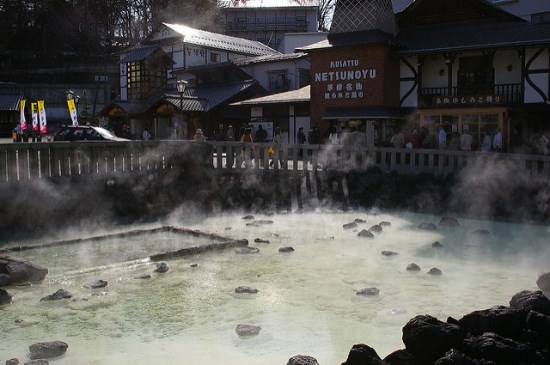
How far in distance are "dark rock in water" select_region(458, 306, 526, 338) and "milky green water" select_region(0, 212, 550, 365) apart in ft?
4.60

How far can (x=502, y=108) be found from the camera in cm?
2178

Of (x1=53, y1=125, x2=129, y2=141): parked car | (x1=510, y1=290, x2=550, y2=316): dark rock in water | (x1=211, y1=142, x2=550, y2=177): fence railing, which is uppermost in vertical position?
(x1=53, y1=125, x2=129, y2=141): parked car

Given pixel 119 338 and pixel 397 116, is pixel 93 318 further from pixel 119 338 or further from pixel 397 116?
pixel 397 116

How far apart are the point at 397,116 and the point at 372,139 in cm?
146

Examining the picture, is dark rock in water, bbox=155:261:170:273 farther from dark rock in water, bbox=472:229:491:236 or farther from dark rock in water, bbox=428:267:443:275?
dark rock in water, bbox=472:229:491:236

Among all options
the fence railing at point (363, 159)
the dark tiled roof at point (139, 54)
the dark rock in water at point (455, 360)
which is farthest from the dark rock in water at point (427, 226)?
the dark tiled roof at point (139, 54)

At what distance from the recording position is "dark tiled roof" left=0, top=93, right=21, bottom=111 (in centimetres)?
4072

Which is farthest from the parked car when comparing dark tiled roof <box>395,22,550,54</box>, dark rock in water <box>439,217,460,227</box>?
dark rock in water <box>439,217,460,227</box>

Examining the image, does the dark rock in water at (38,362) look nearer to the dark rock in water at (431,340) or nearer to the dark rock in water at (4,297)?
the dark rock in water at (4,297)

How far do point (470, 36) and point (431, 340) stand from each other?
2074cm

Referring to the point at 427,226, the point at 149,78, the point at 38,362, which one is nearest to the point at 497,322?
the point at 38,362

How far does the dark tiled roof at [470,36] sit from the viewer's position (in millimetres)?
21214

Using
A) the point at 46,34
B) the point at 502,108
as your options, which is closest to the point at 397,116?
the point at 502,108

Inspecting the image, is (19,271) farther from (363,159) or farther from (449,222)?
(363,159)
